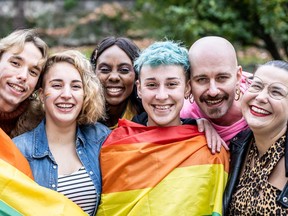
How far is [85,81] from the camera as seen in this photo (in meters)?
3.71

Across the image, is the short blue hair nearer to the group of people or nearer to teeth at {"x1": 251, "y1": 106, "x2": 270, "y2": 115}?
the group of people

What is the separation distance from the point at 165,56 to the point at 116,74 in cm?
89

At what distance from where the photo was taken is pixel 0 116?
385cm

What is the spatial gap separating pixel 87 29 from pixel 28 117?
37.7 feet

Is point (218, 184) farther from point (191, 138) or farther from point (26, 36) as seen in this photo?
point (26, 36)

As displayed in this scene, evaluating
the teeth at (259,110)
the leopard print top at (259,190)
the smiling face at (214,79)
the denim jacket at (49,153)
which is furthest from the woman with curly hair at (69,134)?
the teeth at (259,110)

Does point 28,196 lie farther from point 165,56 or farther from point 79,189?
point 165,56

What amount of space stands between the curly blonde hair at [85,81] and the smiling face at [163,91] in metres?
0.41

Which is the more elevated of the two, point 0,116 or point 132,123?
point 0,116

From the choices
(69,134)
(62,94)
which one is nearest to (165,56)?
(62,94)

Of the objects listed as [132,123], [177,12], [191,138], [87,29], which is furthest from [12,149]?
[87,29]

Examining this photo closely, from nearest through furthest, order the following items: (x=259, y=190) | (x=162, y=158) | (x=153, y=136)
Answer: (x=259, y=190) < (x=162, y=158) < (x=153, y=136)

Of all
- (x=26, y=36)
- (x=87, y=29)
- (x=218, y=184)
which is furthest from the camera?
(x=87, y=29)

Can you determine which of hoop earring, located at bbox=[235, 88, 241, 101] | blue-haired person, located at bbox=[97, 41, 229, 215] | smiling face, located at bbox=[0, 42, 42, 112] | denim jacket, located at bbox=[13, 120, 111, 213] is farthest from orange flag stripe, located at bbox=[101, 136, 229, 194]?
smiling face, located at bbox=[0, 42, 42, 112]
